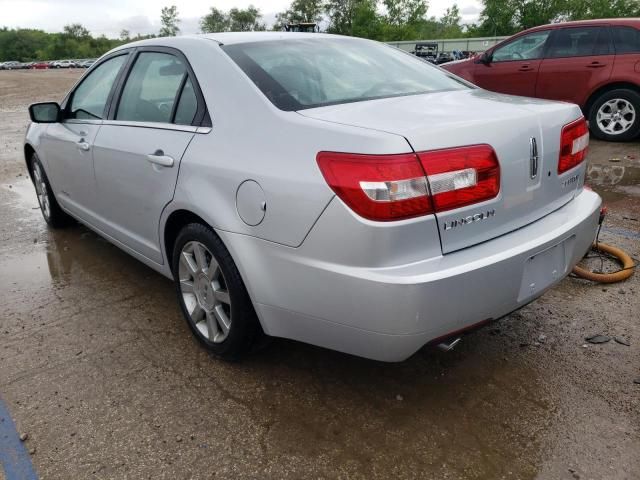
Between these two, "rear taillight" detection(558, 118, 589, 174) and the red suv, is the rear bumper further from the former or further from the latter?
the red suv

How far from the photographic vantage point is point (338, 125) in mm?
2014

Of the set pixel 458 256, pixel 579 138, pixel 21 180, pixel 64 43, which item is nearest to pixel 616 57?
pixel 579 138

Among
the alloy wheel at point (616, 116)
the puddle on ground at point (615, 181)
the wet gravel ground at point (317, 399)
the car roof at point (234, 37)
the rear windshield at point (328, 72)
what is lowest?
the puddle on ground at point (615, 181)

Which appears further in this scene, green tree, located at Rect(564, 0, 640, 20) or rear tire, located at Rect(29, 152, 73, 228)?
green tree, located at Rect(564, 0, 640, 20)

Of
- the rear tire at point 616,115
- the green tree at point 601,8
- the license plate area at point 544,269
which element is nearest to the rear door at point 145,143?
the license plate area at point 544,269

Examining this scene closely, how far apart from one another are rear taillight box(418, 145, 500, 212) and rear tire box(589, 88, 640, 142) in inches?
269

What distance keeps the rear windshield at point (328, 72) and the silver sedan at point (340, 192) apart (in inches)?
0.5

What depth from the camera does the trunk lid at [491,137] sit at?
6.34 ft

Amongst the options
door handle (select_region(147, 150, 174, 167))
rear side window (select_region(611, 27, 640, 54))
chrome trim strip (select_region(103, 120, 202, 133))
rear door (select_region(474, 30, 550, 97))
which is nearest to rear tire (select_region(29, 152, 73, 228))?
chrome trim strip (select_region(103, 120, 202, 133))

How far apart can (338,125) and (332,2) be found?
96882mm

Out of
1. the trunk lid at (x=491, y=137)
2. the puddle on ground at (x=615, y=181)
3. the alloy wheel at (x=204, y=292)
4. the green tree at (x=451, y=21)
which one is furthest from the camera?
the green tree at (x=451, y=21)

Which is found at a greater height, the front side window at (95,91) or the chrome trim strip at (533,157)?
the front side window at (95,91)

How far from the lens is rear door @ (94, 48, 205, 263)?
8.71 ft

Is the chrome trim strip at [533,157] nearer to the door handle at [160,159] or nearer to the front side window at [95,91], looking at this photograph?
the door handle at [160,159]
